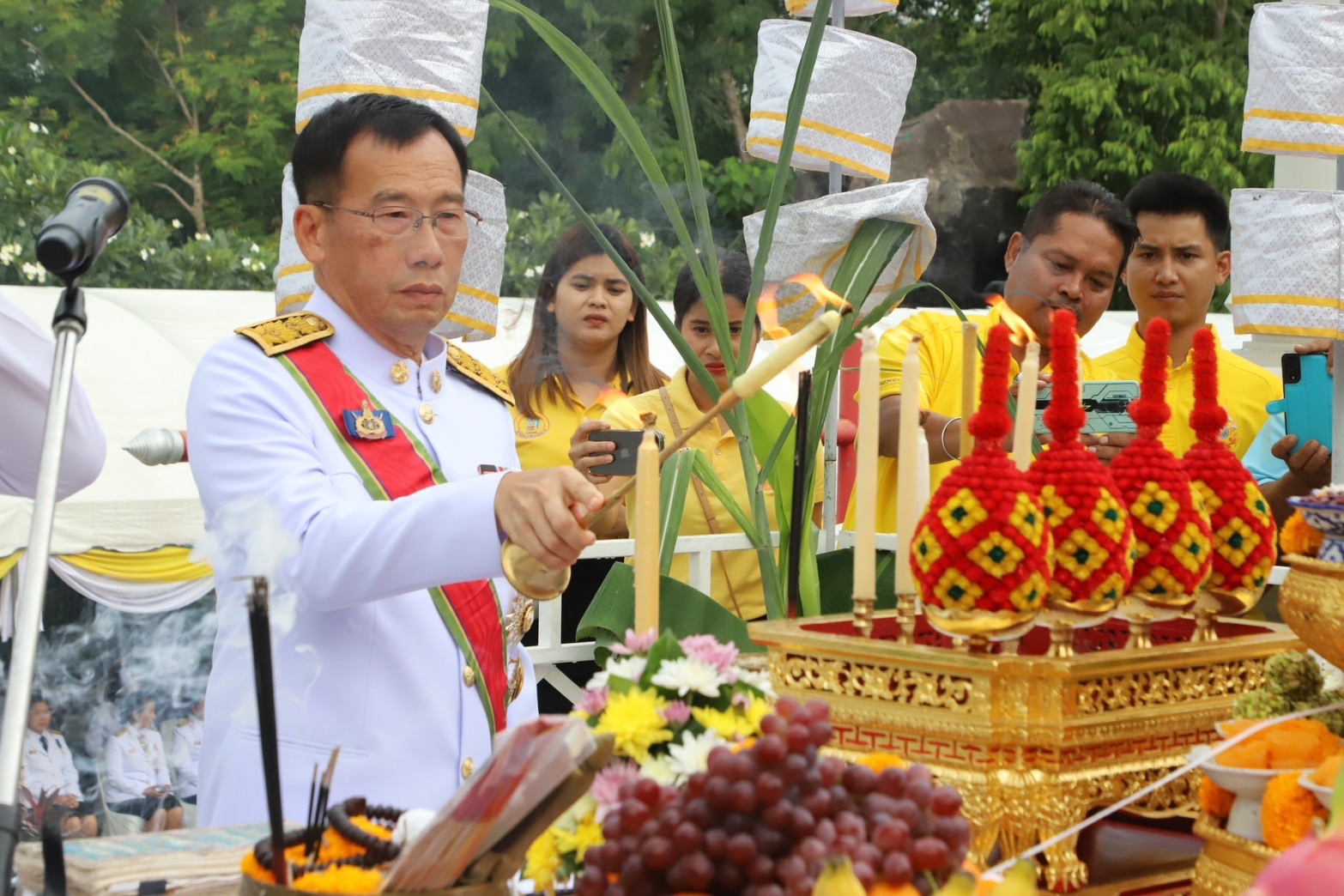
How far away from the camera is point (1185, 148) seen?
13828mm

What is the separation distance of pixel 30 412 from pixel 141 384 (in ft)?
17.9

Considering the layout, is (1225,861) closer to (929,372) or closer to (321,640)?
(321,640)

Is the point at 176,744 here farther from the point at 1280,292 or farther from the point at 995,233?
the point at 995,233

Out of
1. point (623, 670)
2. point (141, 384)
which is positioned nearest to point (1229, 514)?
point (623, 670)

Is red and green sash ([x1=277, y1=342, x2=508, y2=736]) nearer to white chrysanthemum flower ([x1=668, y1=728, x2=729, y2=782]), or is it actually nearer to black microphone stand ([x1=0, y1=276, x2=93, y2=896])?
black microphone stand ([x1=0, y1=276, x2=93, y2=896])

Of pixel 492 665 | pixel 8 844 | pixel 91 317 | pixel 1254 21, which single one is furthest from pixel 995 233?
pixel 8 844

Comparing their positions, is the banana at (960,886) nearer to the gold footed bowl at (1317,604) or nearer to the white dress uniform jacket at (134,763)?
the gold footed bowl at (1317,604)

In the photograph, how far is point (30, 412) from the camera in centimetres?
194

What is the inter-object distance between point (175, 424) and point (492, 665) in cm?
535

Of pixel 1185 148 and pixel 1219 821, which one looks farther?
pixel 1185 148

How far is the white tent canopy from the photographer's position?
6730 mm

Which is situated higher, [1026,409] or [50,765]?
[1026,409]

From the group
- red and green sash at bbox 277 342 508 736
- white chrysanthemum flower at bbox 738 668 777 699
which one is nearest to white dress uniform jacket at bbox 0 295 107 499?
red and green sash at bbox 277 342 508 736

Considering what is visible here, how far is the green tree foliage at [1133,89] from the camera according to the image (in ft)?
46.3
